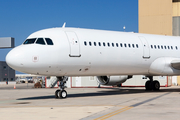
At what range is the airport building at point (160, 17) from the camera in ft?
134

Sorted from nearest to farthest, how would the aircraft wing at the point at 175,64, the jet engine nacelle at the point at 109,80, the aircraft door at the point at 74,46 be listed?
1. the aircraft door at the point at 74,46
2. the aircraft wing at the point at 175,64
3. the jet engine nacelle at the point at 109,80

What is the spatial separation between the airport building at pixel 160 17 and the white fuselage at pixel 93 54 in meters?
18.7

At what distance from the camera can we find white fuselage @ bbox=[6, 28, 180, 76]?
16250 mm

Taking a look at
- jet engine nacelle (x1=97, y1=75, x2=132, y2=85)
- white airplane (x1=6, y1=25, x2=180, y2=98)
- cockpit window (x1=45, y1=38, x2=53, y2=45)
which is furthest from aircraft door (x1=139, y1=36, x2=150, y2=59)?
cockpit window (x1=45, y1=38, x2=53, y2=45)

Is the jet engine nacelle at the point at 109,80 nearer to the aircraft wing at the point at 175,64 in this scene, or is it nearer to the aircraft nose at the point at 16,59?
the aircraft wing at the point at 175,64

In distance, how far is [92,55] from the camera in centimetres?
1802

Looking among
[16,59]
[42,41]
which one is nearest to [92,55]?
[42,41]

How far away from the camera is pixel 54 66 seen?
54.6 feet

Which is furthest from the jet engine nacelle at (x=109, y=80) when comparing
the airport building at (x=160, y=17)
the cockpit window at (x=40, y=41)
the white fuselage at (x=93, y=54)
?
the airport building at (x=160, y=17)

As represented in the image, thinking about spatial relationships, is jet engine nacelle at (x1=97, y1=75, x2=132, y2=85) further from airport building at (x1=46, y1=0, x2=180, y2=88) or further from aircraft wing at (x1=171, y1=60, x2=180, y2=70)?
airport building at (x1=46, y1=0, x2=180, y2=88)

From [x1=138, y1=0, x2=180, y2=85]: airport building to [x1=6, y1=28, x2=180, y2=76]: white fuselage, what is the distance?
18680mm

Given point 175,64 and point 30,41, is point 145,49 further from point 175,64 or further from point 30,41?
point 30,41

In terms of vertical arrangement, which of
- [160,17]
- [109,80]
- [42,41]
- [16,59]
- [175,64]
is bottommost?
[109,80]

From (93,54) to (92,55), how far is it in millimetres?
113
